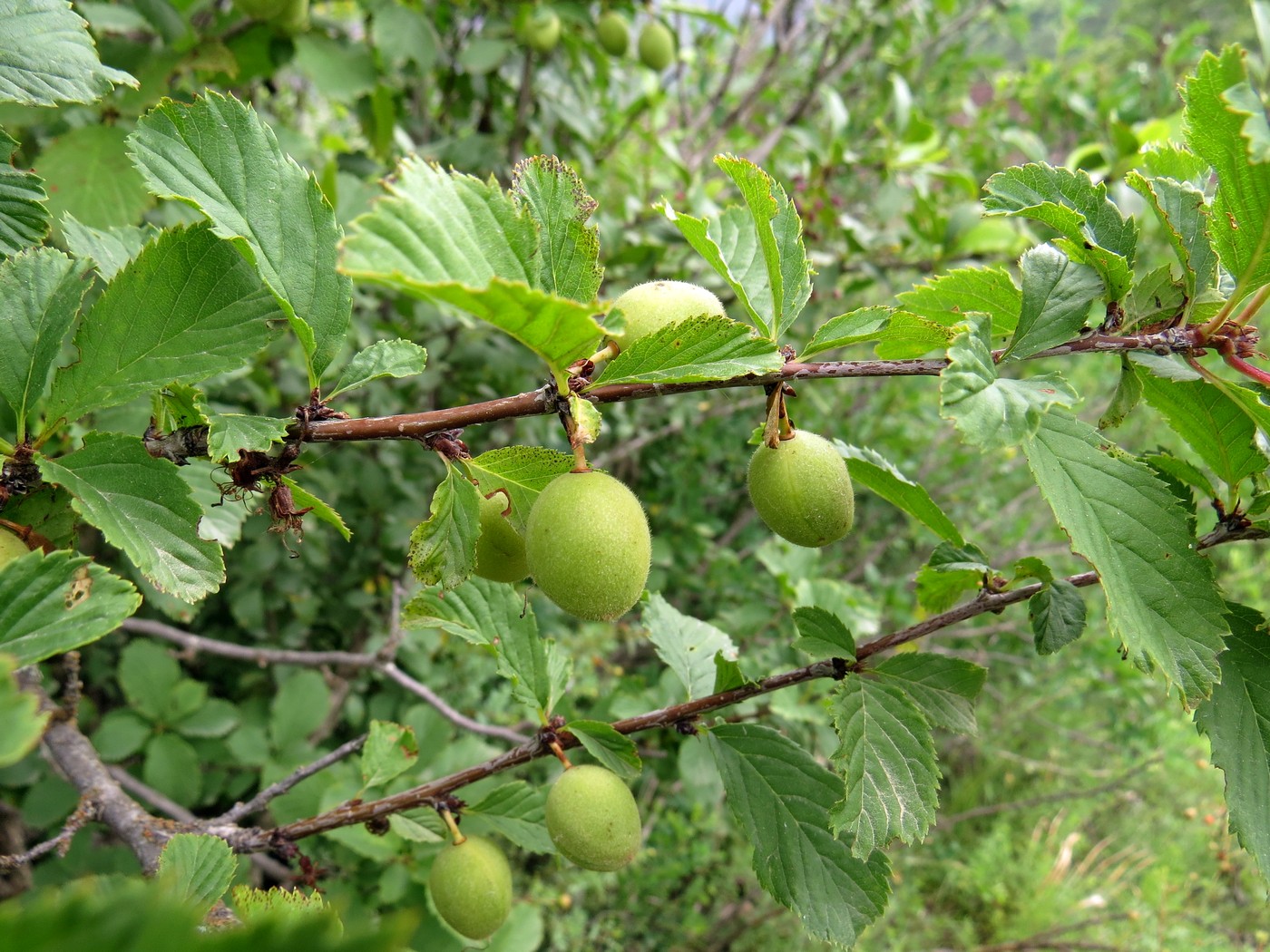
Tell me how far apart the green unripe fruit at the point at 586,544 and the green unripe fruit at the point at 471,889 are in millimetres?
590

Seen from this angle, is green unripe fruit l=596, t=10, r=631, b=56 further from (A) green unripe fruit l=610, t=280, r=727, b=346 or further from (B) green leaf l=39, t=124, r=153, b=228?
(A) green unripe fruit l=610, t=280, r=727, b=346

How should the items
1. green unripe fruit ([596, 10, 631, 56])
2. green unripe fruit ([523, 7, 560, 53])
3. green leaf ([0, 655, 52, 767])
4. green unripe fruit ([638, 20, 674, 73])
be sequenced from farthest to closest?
green unripe fruit ([638, 20, 674, 73]) < green unripe fruit ([596, 10, 631, 56]) < green unripe fruit ([523, 7, 560, 53]) < green leaf ([0, 655, 52, 767])

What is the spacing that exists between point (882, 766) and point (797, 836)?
0.21 m

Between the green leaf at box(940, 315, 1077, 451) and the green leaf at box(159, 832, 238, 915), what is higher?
the green leaf at box(940, 315, 1077, 451)

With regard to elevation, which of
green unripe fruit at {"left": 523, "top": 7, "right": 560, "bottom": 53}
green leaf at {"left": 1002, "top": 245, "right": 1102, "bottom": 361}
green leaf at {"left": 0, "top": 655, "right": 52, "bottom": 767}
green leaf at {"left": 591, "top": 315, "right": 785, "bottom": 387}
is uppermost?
green unripe fruit at {"left": 523, "top": 7, "right": 560, "bottom": 53}

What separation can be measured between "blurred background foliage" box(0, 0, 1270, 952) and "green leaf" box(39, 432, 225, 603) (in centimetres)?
57

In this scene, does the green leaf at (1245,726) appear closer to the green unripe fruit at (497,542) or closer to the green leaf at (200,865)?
the green unripe fruit at (497,542)

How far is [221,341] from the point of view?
896 millimetres

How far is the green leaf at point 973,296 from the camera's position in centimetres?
96

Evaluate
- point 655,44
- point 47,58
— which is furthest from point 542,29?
point 47,58

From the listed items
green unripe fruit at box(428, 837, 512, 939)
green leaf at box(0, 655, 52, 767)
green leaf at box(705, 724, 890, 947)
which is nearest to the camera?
green leaf at box(0, 655, 52, 767)

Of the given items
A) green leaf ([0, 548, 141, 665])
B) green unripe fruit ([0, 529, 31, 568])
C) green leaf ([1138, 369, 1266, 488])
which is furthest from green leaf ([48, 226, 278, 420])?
green leaf ([1138, 369, 1266, 488])

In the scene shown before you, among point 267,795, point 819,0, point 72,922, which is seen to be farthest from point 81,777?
point 819,0

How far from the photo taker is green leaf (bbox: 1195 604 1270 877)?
36.2 inches
